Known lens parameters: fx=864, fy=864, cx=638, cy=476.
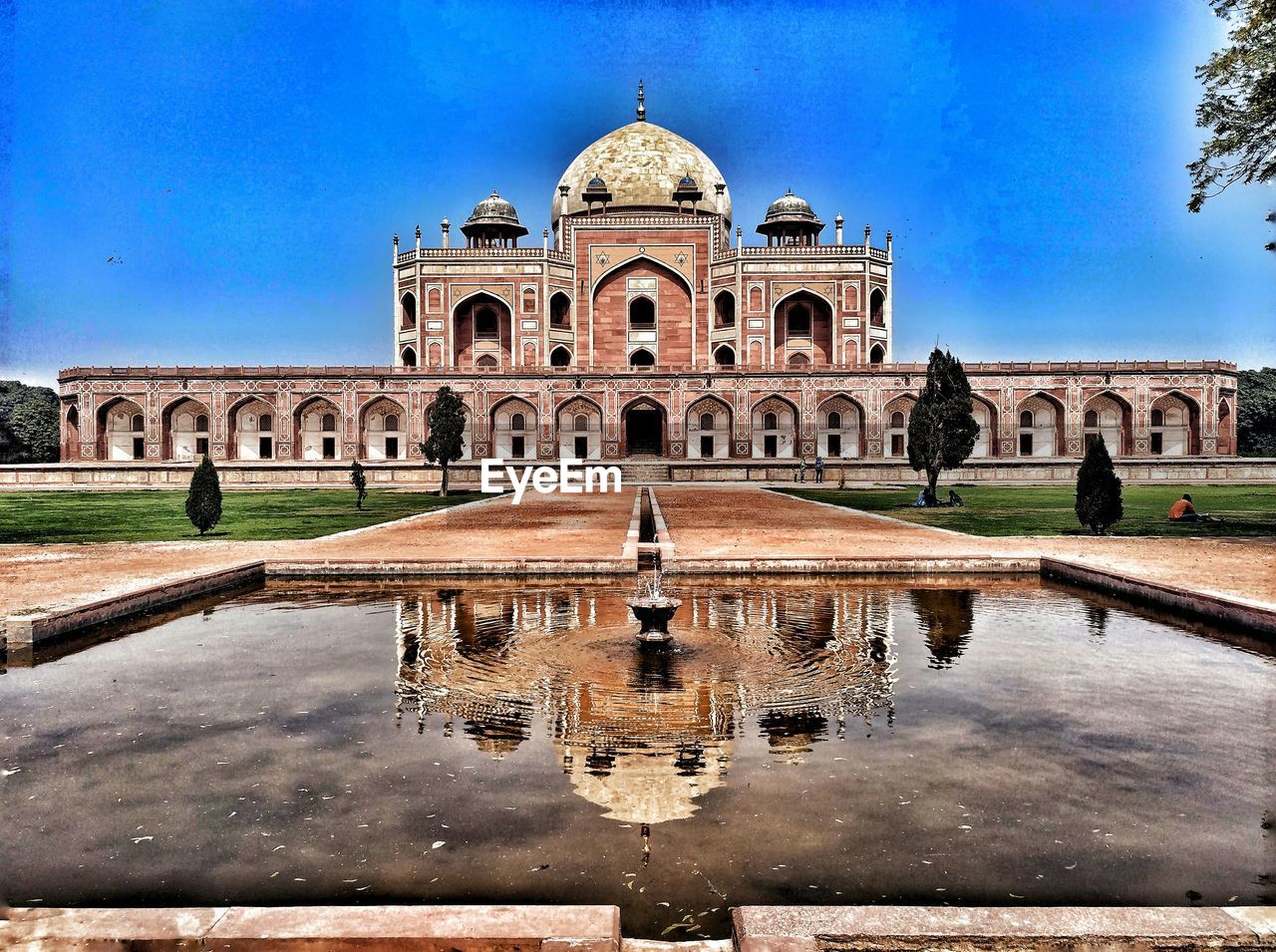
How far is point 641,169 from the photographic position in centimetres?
3659

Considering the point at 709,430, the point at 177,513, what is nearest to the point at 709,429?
the point at 709,430

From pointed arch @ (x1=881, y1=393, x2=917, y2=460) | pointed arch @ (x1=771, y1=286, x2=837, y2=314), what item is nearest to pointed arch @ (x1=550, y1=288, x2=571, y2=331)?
pointed arch @ (x1=771, y1=286, x2=837, y2=314)

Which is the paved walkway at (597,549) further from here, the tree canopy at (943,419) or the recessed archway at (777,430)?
the recessed archway at (777,430)

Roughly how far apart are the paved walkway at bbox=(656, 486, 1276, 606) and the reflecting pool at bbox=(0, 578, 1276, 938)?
2.00m

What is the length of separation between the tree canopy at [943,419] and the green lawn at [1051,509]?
992 mm

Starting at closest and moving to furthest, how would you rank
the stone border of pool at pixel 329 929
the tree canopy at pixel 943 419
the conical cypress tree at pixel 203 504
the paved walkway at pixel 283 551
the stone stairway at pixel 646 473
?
the stone border of pool at pixel 329 929 < the paved walkway at pixel 283 551 < the conical cypress tree at pixel 203 504 < the tree canopy at pixel 943 419 < the stone stairway at pixel 646 473

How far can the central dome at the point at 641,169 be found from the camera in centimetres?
3628

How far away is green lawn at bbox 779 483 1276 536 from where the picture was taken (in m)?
11.2

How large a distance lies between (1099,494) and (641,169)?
97.4 ft

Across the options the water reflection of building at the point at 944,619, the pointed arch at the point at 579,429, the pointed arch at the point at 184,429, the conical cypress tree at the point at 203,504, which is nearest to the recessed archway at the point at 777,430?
the pointed arch at the point at 579,429

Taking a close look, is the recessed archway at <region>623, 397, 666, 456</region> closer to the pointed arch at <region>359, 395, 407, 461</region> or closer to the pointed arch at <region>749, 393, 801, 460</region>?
the pointed arch at <region>749, 393, 801, 460</region>

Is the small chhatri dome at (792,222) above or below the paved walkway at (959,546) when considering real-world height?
above

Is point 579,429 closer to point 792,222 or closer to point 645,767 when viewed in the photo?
point 792,222

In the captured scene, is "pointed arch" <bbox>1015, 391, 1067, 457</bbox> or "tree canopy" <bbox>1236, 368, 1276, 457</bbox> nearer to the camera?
"pointed arch" <bbox>1015, 391, 1067, 457</bbox>
